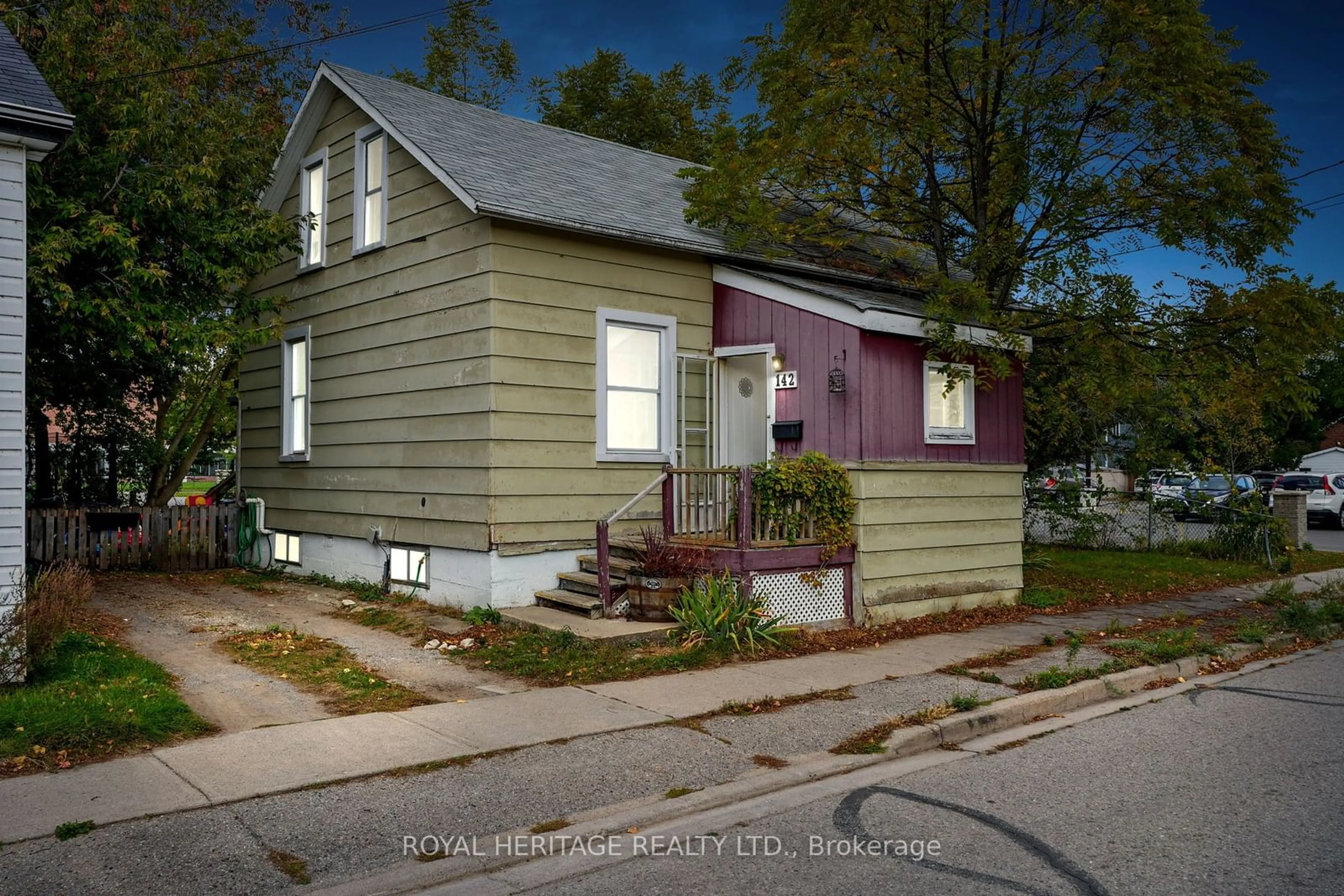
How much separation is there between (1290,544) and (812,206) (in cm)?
1300

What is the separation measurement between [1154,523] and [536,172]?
13.9 m

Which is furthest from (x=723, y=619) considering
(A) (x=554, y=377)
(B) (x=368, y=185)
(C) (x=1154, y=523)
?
(C) (x=1154, y=523)

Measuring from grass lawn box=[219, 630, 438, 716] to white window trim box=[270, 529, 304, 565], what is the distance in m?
4.65

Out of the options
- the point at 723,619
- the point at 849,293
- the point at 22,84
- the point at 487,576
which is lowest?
the point at 723,619

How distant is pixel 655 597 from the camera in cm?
984

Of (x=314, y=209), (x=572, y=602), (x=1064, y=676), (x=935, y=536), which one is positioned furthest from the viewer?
(x=314, y=209)

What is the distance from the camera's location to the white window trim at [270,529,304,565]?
47.7 ft

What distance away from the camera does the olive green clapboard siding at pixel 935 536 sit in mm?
10812

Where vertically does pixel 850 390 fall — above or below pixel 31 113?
below

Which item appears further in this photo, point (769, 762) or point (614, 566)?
point (614, 566)

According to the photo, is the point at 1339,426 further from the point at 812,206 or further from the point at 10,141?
the point at 10,141

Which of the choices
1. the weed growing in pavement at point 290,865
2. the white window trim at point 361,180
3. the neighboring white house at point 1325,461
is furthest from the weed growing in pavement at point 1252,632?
the neighboring white house at point 1325,461

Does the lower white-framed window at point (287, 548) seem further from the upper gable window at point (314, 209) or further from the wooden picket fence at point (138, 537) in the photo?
the upper gable window at point (314, 209)

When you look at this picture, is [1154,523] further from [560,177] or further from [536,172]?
[536,172]
